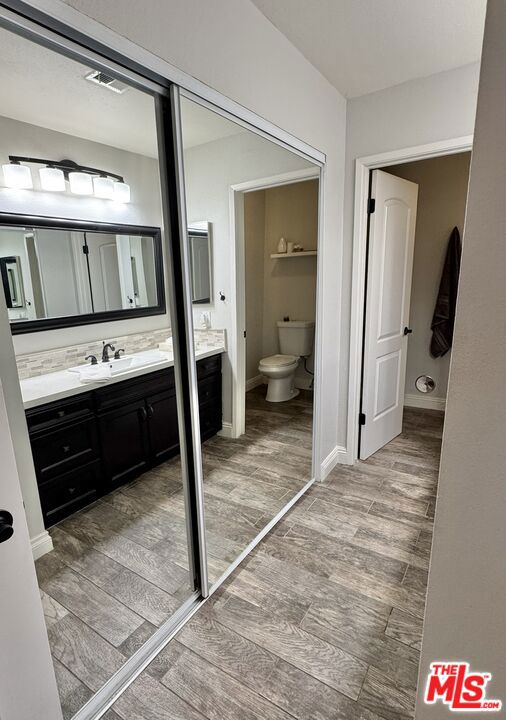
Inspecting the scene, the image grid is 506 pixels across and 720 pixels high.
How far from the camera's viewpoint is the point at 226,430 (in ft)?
7.12

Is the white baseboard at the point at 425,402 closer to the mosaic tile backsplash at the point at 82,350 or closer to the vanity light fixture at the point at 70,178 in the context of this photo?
the mosaic tile backsplash at the point at 82,350

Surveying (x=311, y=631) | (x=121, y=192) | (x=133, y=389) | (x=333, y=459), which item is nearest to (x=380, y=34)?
(x=121, y=192)

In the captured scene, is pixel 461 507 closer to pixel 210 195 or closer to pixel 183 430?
pixel 183 430

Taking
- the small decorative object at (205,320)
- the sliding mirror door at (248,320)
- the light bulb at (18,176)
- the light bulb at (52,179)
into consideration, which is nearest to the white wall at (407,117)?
the sliding mirror door at (248,320)

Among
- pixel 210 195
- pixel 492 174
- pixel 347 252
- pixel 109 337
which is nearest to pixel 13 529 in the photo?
pixel 109 337

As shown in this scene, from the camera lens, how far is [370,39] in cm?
179

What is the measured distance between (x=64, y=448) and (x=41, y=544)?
41cm

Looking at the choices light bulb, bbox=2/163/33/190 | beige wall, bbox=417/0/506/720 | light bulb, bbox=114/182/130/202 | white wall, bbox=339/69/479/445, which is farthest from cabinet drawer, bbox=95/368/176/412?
white wall, bbox=339/69/479/445

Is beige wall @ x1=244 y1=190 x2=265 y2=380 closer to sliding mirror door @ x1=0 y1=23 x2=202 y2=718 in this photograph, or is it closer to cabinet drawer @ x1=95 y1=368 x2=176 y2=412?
sliding mirror door @ x1=0 y1=23 x2=202 y2=718

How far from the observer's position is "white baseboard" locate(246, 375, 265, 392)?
257 centimetres

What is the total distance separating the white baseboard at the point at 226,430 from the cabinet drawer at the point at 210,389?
0.17 metres

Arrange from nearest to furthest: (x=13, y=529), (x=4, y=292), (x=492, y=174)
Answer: (x=492, y=174) < (x=13, y=529) < (x=4, y=292)

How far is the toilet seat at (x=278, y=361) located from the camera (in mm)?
2881

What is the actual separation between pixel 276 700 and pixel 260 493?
1.17m
